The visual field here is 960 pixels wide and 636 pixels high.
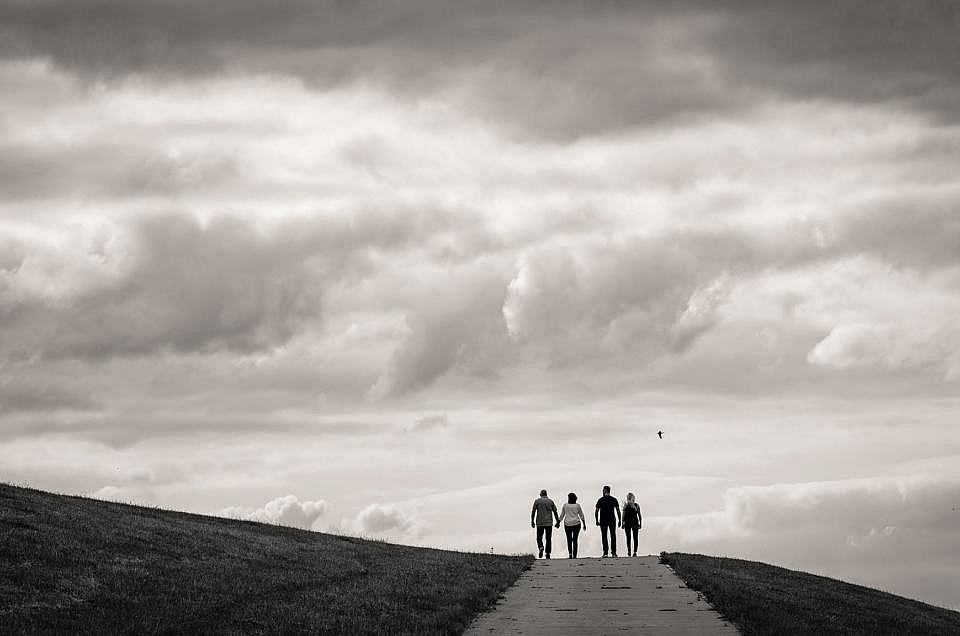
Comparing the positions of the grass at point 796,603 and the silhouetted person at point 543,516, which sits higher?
the silhouetted person at point 543,516

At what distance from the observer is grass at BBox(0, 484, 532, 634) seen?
1680 cm

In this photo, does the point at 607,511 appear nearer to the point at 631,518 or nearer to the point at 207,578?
the point at 631,518

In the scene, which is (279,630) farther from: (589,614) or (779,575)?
(779,575)

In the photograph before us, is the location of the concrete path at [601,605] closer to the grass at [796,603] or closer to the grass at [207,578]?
the grass at [796,603]

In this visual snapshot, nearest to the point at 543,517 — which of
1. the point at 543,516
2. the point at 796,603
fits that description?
the point at 543,516

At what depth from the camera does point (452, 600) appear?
62.5ft

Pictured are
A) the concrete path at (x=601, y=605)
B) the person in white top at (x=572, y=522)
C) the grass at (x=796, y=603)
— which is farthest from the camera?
the person in white top at (x=572, y=522)

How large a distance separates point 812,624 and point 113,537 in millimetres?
15977

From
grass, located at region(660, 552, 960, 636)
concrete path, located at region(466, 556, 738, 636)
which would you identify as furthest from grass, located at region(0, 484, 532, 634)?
grass, located at region(660, 552, 960, 636)

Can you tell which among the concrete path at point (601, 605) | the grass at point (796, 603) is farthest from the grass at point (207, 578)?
the grass at point (796, 603)

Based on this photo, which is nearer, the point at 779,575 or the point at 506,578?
the point at 506,578

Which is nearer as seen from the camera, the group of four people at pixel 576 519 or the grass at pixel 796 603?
the grass at pixel 796 603

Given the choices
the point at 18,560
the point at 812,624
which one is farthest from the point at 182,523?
the point at 812,624

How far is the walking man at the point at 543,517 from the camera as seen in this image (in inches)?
1168
